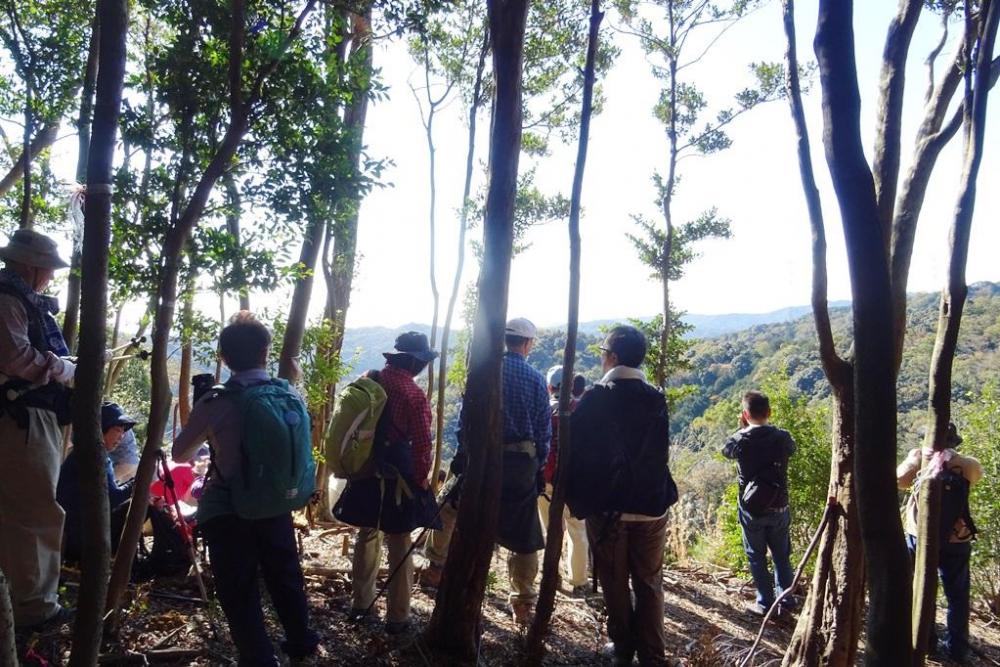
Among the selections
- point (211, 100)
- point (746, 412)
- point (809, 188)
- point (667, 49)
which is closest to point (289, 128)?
point (211, 100)

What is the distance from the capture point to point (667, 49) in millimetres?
10391

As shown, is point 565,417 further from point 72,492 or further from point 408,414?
point 72,492

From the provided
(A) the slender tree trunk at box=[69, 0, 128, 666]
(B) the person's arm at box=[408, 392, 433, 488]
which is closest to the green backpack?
(B) the person's arm at box=[408, 392, 433, 488]

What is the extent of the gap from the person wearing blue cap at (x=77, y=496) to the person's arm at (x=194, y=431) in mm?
1300

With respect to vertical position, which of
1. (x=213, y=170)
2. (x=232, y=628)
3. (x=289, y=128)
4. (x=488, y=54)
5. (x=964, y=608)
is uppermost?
(x=488, y=54)

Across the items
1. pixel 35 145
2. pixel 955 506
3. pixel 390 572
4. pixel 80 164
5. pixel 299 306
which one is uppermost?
pixel 35 145

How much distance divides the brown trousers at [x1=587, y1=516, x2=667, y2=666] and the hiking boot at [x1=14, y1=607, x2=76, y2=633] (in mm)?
2550

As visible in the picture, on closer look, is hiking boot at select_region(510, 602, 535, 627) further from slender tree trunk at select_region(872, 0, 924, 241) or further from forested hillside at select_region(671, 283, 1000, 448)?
forested hillside at select_region(671, 283, 1000, 448)

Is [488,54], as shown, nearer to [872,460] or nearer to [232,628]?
[232,628]

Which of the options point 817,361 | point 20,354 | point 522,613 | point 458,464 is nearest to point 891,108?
point 458,464

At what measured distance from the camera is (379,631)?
3.87 m

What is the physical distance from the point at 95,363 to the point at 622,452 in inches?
96.8

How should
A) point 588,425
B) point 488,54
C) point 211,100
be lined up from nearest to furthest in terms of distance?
point 211,100 → point 588,425 → point 488,54

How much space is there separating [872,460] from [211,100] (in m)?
3.21
